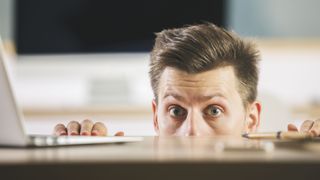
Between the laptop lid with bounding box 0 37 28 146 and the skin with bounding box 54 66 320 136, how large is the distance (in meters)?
0.62

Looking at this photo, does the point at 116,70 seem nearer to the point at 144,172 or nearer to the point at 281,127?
the point at 281,127

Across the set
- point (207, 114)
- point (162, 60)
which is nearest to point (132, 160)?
point (207, 114)

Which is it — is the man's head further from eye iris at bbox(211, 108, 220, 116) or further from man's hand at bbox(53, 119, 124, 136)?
man's hand at bbox(53, 119, 124, 136)

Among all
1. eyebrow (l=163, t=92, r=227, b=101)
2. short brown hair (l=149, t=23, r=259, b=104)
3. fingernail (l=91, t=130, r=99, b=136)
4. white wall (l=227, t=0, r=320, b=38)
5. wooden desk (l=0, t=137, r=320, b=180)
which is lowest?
fingernail (l=91, t=130, r=99, b=136)

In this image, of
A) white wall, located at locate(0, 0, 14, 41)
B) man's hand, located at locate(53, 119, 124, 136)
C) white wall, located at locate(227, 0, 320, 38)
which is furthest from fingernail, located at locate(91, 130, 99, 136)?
white wall, located at locate(0, 0, 14, 41)

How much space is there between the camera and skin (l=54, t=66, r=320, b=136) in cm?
132

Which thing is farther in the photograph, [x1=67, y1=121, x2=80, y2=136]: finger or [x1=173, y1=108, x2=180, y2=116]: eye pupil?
[x1=173, y1=108, x2=180, y2=116]: eye pupil

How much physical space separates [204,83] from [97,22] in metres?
1.71

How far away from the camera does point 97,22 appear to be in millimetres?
3035

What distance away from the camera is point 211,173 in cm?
48

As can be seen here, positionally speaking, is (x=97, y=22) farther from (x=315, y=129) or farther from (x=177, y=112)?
(x=315, y=129)

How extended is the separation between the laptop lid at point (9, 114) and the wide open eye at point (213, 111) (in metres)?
0.74

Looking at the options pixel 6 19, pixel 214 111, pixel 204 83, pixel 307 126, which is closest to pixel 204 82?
pixel 204 83

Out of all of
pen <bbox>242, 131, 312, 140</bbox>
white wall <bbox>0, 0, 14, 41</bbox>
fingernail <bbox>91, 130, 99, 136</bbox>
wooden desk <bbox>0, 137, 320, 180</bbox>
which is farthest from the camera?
white wall <bbox>0, 0, 14, 41</bbox>
